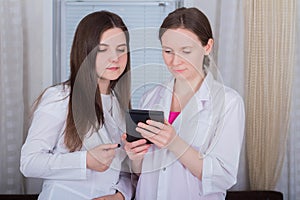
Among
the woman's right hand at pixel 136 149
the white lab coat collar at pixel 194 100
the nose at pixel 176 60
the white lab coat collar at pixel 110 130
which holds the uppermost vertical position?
the nose at pixel 176 60

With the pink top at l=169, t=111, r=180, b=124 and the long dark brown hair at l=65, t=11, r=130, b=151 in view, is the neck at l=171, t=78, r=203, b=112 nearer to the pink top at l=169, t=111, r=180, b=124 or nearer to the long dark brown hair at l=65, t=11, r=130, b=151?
the pink top at l=169, t=111, r=180, b=124

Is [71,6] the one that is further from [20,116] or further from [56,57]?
[20,116]

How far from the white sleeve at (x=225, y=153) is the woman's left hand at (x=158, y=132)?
0.12 m

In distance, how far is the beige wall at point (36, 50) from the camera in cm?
203

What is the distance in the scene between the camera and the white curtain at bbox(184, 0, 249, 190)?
199cm

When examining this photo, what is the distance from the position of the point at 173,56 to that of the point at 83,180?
42 cm

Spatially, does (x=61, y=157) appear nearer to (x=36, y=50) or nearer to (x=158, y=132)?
(x=158, y=132)

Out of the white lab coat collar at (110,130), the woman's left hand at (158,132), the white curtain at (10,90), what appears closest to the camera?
the woman's left hand at (158,132)

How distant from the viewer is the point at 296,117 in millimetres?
2041

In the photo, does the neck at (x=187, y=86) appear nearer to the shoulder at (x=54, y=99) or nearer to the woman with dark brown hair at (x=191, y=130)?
the woman with dark brown hair at (x=191, y=130)

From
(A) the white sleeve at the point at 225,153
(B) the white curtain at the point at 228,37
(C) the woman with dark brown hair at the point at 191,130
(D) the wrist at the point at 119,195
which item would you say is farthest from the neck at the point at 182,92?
(B) the white curtain at the point at 228,37

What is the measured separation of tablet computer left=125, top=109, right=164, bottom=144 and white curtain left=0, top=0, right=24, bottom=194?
0.83 m

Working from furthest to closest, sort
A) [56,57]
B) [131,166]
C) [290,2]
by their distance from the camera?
1. [56,57]
2. [290,2]
3. [131,166]

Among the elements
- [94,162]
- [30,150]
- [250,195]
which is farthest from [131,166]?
[250,195]
